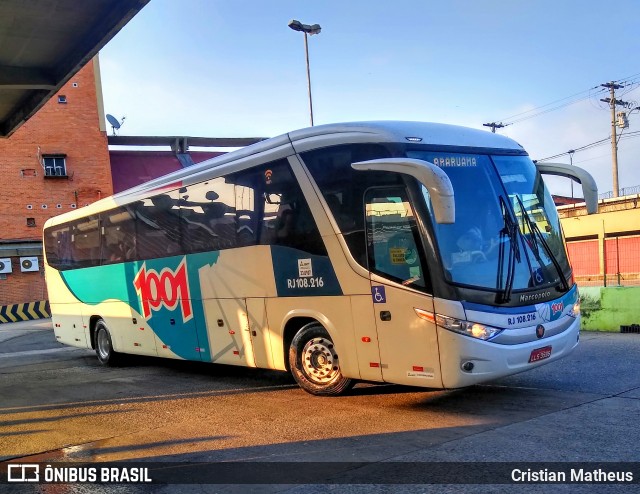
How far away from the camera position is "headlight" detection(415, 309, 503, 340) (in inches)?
238

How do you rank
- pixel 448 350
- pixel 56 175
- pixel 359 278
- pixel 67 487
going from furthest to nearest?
pixel 56 175 < pixel 359 278 < pixel 448 350 < pixel 67 487

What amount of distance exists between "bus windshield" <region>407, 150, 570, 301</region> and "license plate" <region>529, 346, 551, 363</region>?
2.30 feet

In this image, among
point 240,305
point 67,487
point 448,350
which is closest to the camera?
point 67,487

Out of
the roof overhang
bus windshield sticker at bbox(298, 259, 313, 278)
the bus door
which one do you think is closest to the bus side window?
the bus door

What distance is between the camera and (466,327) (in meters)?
6.04

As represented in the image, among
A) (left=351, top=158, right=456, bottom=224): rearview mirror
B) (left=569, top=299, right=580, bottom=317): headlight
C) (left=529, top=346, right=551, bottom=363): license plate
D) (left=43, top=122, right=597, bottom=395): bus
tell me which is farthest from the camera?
(left=569, top=299, right=580, bottom=317): headlight

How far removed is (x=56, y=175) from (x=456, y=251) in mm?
34085

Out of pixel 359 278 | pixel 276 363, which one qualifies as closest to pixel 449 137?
pixel 359 278

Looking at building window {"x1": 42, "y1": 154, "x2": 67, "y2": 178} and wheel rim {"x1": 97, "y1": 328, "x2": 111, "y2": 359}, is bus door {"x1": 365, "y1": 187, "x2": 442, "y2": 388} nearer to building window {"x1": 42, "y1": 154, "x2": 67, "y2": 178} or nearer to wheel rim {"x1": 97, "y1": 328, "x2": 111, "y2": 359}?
wheel rim {"x1": 97, "y1": 328, "x2": 111, "y2": 359}

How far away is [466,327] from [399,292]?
84cm

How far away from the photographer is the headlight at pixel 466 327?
238 inches

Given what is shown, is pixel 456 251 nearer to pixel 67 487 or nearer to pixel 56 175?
pixel 67 487

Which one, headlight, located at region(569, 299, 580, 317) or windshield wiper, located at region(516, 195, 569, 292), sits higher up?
windshield wiper, located at region(516, 195, 569, 292)

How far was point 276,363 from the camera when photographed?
26.8 ft
